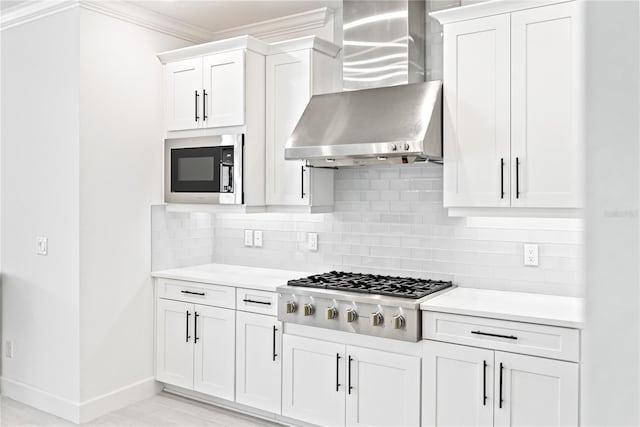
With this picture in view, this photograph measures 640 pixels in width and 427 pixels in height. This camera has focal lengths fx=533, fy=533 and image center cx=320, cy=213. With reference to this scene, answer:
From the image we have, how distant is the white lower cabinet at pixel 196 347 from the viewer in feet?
11.9

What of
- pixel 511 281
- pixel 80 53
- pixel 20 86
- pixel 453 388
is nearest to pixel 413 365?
pixel 453 388

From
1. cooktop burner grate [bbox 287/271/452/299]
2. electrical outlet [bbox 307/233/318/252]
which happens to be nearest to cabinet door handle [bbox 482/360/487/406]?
cooktop burner grate [bbox 287/271/452/299]

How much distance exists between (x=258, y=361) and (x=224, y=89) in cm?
188

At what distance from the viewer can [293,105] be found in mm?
3662

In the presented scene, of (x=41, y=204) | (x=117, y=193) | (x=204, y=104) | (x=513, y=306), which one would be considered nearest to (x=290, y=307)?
(x=513, y=306)

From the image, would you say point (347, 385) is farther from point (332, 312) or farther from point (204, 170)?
point (204, 170)

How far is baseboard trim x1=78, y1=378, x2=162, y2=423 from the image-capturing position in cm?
356

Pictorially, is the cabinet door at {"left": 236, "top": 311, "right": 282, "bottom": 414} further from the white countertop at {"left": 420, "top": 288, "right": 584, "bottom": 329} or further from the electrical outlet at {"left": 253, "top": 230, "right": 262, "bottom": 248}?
the white countertop at {"left": 420, "top": 288, "right": 584, "bottom": 329}

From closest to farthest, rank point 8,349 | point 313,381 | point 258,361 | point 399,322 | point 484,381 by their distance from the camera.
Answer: point 484,381 < point 399,322 < point 313,381 < point 258,361 < point 8,349

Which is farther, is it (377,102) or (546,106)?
(377,102)

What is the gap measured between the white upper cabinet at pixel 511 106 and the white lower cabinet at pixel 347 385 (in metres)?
0.99

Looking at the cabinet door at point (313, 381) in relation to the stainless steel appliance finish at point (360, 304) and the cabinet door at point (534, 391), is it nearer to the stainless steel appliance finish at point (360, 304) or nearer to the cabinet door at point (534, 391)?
the stainless steel appliance finish at point (360, 304)

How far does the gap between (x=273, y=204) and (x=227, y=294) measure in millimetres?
698

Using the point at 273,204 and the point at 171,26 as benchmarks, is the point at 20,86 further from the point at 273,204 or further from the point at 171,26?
the point at 273,204
